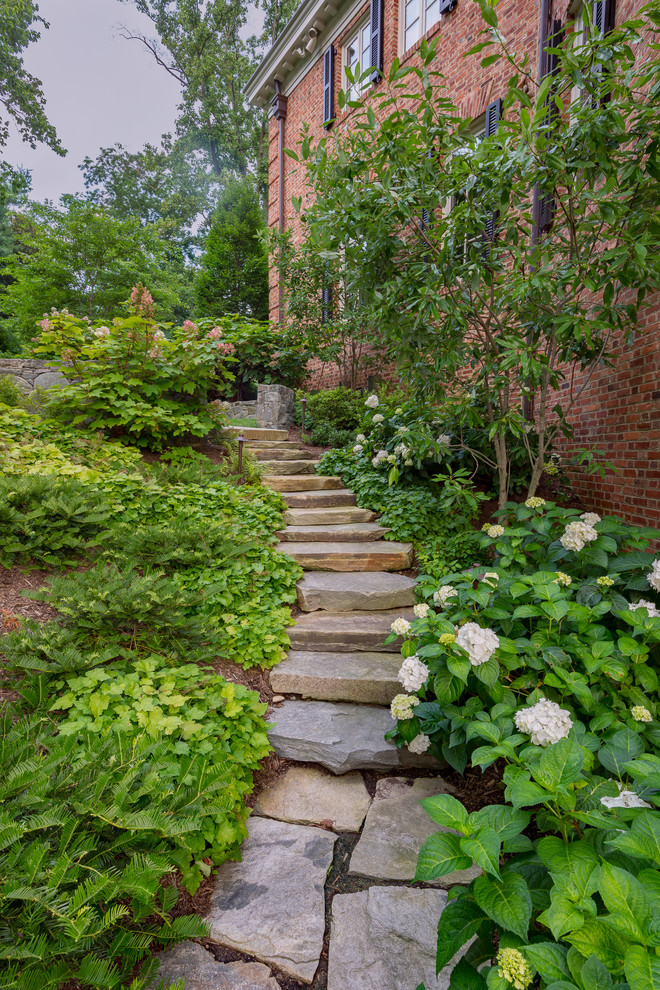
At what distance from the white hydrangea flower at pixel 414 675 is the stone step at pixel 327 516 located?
217 centimetres

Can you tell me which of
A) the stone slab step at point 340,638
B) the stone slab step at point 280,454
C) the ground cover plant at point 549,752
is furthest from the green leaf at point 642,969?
the stone slab step at point 280,454

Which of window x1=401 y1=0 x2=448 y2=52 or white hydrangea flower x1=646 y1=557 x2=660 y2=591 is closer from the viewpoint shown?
white hydrangea flower x1=646 y1=557 x2=660 y2=591

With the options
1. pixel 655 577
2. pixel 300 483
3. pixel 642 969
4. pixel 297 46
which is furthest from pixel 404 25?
pixel 642 969

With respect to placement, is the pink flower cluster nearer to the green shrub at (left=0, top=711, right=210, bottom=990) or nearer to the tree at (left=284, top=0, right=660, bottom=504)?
the tree at (left=284, top=0, right=660, bottom=504)

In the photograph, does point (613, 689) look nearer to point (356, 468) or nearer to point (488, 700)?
point (488, 700)

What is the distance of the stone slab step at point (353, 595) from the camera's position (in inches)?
117

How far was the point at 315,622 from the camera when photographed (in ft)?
9.24

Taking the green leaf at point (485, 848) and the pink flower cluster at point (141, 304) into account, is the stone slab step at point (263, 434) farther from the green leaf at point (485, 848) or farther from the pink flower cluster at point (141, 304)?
the green leaf at point (485, 848)

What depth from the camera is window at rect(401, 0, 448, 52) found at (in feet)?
19.9

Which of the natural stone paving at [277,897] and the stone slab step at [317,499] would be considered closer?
the natural stone paving at [277,897]

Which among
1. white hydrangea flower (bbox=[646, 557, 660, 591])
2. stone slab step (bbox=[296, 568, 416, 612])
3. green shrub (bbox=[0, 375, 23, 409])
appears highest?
green shrub (bbox=[0, 375, 23, 409])


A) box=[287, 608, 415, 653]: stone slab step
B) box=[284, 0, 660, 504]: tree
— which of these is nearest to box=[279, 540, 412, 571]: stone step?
box=[287, 608, 415, 653]: stone slab step

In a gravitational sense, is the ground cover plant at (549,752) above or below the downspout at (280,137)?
below

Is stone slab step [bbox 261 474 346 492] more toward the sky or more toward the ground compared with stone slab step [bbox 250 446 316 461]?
more toward the ground
